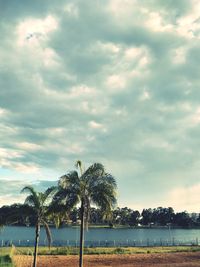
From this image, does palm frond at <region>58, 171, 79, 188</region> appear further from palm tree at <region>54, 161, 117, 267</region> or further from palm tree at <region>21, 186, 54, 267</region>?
palm tree at <region>21, 186, 54, 267</region>

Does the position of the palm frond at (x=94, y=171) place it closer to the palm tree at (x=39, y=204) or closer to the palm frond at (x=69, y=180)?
the palm frond at (x=69, y=180)

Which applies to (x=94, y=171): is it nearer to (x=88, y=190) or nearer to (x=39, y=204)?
(x=88, y=190)

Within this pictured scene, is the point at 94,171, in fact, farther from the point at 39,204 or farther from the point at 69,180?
the point at 39,204

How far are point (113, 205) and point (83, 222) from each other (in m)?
2.63

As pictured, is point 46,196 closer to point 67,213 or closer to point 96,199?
point 67,213

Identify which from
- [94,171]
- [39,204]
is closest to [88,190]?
[94,171]

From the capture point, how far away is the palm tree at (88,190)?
29234mm

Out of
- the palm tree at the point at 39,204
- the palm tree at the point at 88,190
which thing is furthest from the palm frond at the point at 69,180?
the palm tree at the point at 39,204

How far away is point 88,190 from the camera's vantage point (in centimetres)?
2958

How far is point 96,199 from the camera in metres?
29.4

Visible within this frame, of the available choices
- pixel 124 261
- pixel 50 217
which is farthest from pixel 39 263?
pixel 50 217

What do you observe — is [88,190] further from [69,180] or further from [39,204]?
[39,204]

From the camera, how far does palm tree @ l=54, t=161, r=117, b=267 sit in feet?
95.9

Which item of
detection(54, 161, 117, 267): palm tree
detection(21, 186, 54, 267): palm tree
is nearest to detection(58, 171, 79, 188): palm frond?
detection(54, 161, 117, 267): palm tree
